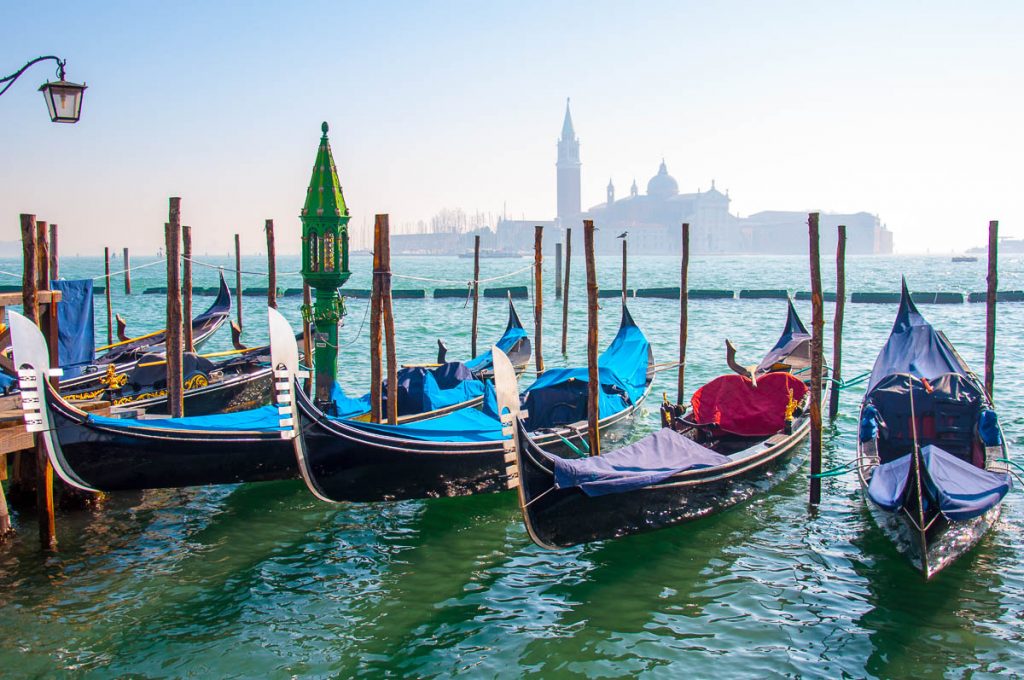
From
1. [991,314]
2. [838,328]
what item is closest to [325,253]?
[838,328]

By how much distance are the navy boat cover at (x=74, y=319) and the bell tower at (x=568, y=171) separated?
134662 millimetres

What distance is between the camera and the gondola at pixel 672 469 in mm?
5375

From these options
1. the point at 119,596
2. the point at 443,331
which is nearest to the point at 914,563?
the point at 119,596

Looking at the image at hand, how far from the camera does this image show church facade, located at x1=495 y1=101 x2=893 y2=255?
5256 inches

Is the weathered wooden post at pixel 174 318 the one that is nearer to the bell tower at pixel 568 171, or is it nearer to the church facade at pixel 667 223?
the church facade at pixel 667 223

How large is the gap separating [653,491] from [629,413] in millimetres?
3297

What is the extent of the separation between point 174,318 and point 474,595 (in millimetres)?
3655

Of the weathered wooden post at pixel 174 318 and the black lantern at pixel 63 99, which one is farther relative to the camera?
the weathered wooden post at pixel 174 318

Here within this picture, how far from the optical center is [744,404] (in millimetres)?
7762

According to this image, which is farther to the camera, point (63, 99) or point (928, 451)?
point (928, 451)

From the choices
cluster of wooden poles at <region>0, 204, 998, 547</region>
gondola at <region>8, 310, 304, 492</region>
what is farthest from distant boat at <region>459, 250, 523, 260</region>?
gondola at <region>8, 310, 304, 492</region>

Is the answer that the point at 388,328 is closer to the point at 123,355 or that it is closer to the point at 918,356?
the point at 123,355

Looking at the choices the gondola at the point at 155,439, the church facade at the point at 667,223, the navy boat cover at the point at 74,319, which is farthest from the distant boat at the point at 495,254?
the gondola at the point at 155,439

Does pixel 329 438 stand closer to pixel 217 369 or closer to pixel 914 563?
pixel 914 563
